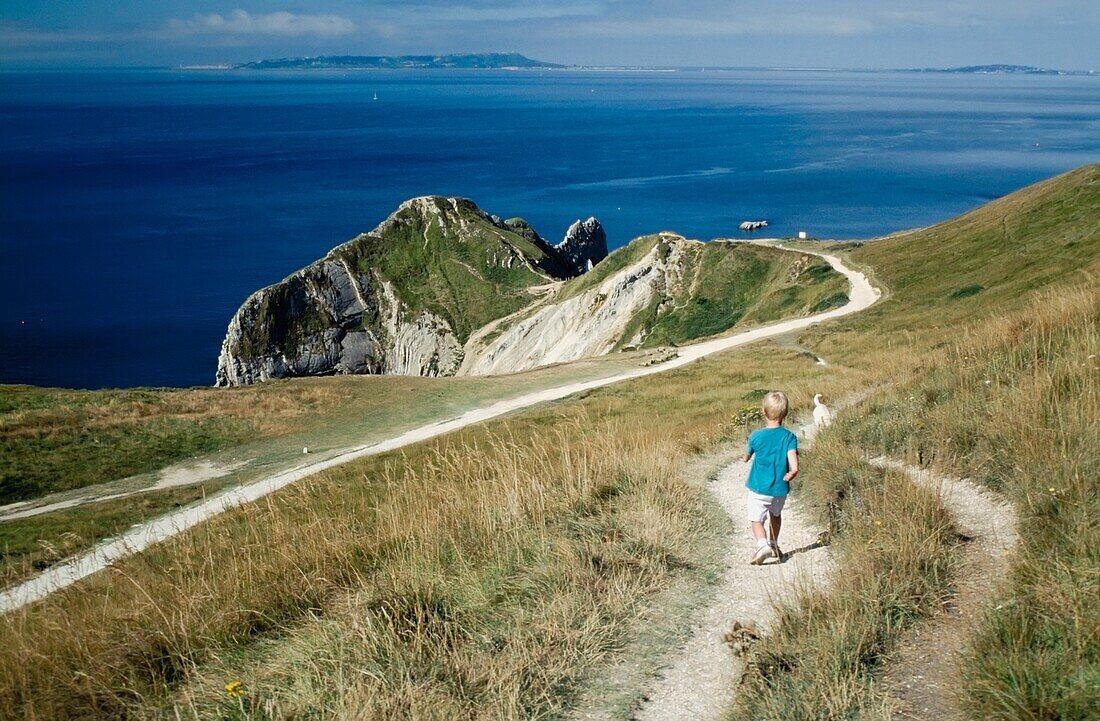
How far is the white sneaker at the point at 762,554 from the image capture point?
819 cm

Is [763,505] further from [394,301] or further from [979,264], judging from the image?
[394,301]

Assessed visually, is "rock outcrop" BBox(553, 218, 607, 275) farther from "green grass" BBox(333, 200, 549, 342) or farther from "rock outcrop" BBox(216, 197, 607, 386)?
"rock outcrop" BBox(216, 197, 607, 386)

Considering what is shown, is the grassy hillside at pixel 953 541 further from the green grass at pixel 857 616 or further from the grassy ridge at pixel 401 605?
the grassy ridge at pixel 401 605

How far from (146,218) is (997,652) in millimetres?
194632

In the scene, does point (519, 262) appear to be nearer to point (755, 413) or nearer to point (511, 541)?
point (755, 413)

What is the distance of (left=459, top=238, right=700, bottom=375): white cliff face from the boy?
2368 inches

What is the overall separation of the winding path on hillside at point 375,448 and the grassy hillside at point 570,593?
3234 mm

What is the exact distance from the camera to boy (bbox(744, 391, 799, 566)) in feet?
27.3

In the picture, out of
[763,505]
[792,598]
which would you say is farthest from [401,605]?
[763,505]

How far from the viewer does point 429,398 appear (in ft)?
131

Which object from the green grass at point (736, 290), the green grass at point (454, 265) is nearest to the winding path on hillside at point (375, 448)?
the green grass at point (736, 290)

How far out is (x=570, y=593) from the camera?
7090mm

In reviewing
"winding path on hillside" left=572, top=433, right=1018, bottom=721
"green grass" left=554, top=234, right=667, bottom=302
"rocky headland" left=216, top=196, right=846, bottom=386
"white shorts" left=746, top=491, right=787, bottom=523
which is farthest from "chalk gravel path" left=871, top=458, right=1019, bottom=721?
"green grass" left=554, top=234, right=667, bottom=302

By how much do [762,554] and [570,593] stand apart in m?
Result: 2.38
